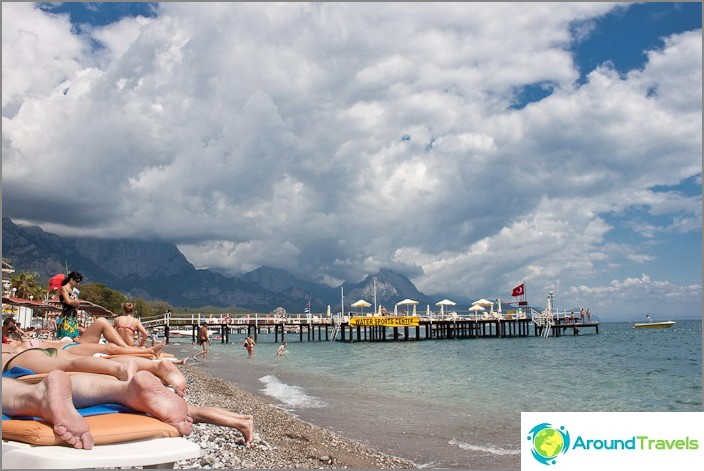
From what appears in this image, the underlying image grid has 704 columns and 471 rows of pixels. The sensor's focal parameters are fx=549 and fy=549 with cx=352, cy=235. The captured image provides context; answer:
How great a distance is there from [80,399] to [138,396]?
0.40 meters

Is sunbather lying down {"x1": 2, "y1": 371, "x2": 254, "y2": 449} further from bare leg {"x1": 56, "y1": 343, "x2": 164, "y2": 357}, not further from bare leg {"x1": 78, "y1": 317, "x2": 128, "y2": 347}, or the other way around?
bare leg {"x1": 78, "y1": 317, "x2": 128, "y2": 347}

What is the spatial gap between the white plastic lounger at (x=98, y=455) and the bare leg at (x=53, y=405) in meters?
0.08

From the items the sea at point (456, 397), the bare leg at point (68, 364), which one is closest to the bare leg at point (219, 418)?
the bare leg at point (68, 364)

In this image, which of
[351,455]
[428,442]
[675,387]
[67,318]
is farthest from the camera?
[675,387]

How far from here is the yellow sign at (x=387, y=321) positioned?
157 feet

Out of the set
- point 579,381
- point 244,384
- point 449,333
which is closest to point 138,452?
point 244,384

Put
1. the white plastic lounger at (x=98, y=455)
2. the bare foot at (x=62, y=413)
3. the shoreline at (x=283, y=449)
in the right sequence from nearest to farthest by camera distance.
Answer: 1. the white plastic lounger at (x=98, y=455)
2. the bare foot at (x=62, y=413)
3. the shoreline at (x=283, y=449)

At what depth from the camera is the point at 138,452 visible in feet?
10.2

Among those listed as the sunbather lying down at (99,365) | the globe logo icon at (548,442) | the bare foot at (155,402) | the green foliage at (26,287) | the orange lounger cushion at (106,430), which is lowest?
the globe logo icon at (548,442)

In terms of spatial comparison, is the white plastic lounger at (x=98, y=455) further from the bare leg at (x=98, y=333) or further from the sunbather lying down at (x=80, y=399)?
the bare leg at (x=98, y=333)

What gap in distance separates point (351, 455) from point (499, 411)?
6496 mm

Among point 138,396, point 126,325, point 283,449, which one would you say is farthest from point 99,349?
point 283,449

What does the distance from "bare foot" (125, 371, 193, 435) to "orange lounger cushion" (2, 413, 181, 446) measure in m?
0.04

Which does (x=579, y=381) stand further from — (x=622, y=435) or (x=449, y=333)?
(x=449, y=333)
